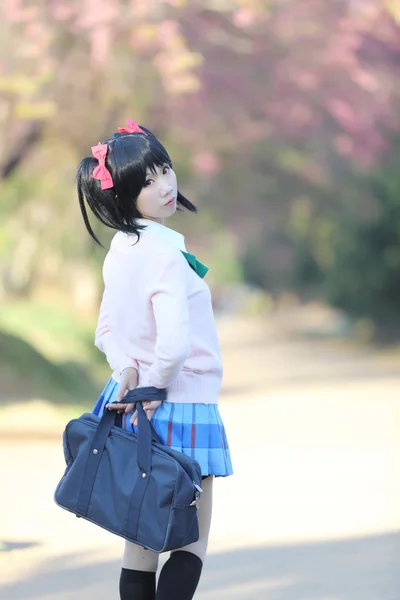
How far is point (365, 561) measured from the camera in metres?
4.32

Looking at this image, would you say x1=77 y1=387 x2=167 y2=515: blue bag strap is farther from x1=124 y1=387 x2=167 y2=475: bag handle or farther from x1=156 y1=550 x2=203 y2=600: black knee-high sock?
x1=156 y1=550 x2=203 y2=600: black knee-high sock

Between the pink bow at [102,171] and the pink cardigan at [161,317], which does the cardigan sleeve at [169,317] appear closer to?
the pink cardigan at [161,317]

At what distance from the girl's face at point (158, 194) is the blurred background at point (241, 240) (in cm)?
157

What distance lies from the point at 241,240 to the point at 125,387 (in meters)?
22.0

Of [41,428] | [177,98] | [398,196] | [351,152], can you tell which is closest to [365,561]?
[41,428]

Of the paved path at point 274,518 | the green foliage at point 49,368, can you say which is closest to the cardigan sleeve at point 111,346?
the paved path at point 274,518

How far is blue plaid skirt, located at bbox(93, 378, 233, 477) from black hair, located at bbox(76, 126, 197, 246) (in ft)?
1.60

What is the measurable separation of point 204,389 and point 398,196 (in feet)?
48.3

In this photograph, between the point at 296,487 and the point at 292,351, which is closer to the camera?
the point at 296,487

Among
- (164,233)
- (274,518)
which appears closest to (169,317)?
(164,233)

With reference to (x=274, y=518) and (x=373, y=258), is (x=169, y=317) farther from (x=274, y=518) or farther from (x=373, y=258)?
(x=373, y=258)

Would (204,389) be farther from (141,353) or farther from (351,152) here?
(351,152)

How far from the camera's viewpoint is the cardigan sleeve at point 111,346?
2.96 metres

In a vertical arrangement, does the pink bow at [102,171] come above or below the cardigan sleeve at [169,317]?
above
